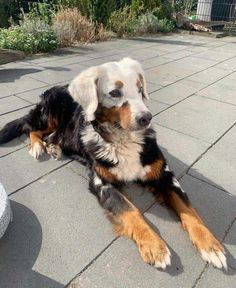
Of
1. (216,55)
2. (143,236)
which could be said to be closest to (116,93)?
(143,236)

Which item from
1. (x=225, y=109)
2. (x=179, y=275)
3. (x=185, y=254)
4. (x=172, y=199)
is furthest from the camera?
(x=225, y=109)

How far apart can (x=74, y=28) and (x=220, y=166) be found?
7502 mm

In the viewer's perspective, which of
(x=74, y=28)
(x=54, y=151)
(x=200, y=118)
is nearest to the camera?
(x=54, y=151)

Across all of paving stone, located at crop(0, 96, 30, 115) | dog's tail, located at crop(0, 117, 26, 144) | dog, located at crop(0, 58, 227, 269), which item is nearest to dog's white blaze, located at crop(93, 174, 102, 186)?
dog, located at crop(0, 58, 227, 269)

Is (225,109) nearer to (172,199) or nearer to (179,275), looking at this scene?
(172,199)

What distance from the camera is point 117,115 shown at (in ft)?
9.20

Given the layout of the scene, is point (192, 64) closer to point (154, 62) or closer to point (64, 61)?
point (154, 62)

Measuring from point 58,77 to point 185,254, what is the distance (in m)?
4.77

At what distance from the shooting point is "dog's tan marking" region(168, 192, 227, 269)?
7.41 ft

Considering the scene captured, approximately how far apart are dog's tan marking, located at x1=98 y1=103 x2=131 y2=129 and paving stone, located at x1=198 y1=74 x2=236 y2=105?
331cm

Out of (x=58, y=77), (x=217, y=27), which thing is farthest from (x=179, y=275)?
(x=217, y=27)

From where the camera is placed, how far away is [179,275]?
2.20 meters

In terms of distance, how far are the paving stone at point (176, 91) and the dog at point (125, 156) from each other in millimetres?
2276

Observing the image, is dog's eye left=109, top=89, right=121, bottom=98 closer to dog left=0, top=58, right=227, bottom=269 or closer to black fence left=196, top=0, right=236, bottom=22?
dog left=0, top=58, right=227, bottom=269
